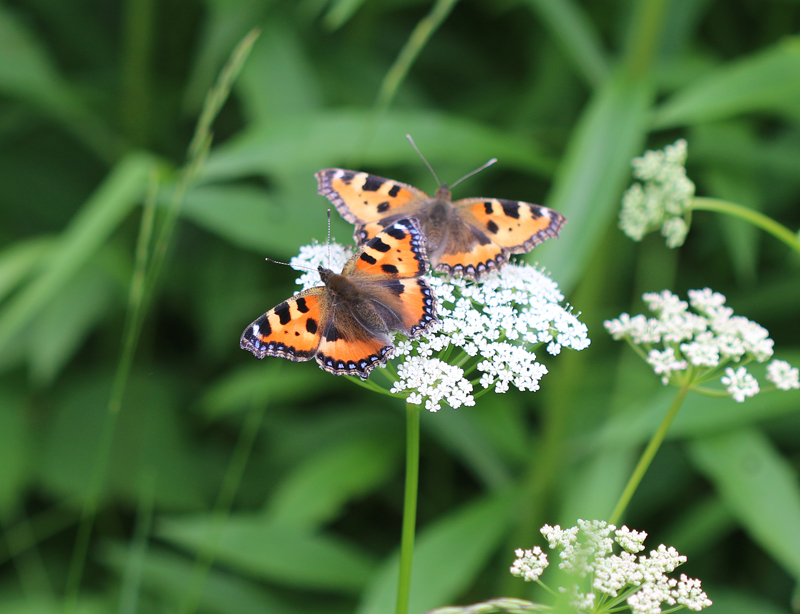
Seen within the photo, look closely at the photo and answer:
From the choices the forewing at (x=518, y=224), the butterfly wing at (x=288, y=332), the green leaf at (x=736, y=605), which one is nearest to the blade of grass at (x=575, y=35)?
the forewing at (x=518, y=224)

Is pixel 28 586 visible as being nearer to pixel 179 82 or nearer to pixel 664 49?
pixel 179 82

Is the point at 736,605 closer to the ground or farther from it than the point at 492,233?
closer to the ground

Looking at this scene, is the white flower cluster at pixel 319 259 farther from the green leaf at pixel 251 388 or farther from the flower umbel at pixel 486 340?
the green leaf at pixel 251 388

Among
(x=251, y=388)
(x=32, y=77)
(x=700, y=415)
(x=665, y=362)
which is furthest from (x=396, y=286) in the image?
(x=32, y=77)

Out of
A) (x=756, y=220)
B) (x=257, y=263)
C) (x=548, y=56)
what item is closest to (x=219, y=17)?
(x=257, y=263)

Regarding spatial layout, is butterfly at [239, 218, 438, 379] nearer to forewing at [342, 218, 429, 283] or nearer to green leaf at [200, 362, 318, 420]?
forewing at [342, 218, 429, 283]

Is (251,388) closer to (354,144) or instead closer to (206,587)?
(206,587)

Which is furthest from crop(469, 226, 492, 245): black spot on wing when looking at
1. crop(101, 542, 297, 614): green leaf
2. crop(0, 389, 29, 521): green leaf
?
crop(0, 389, 29, 521): green leaf
